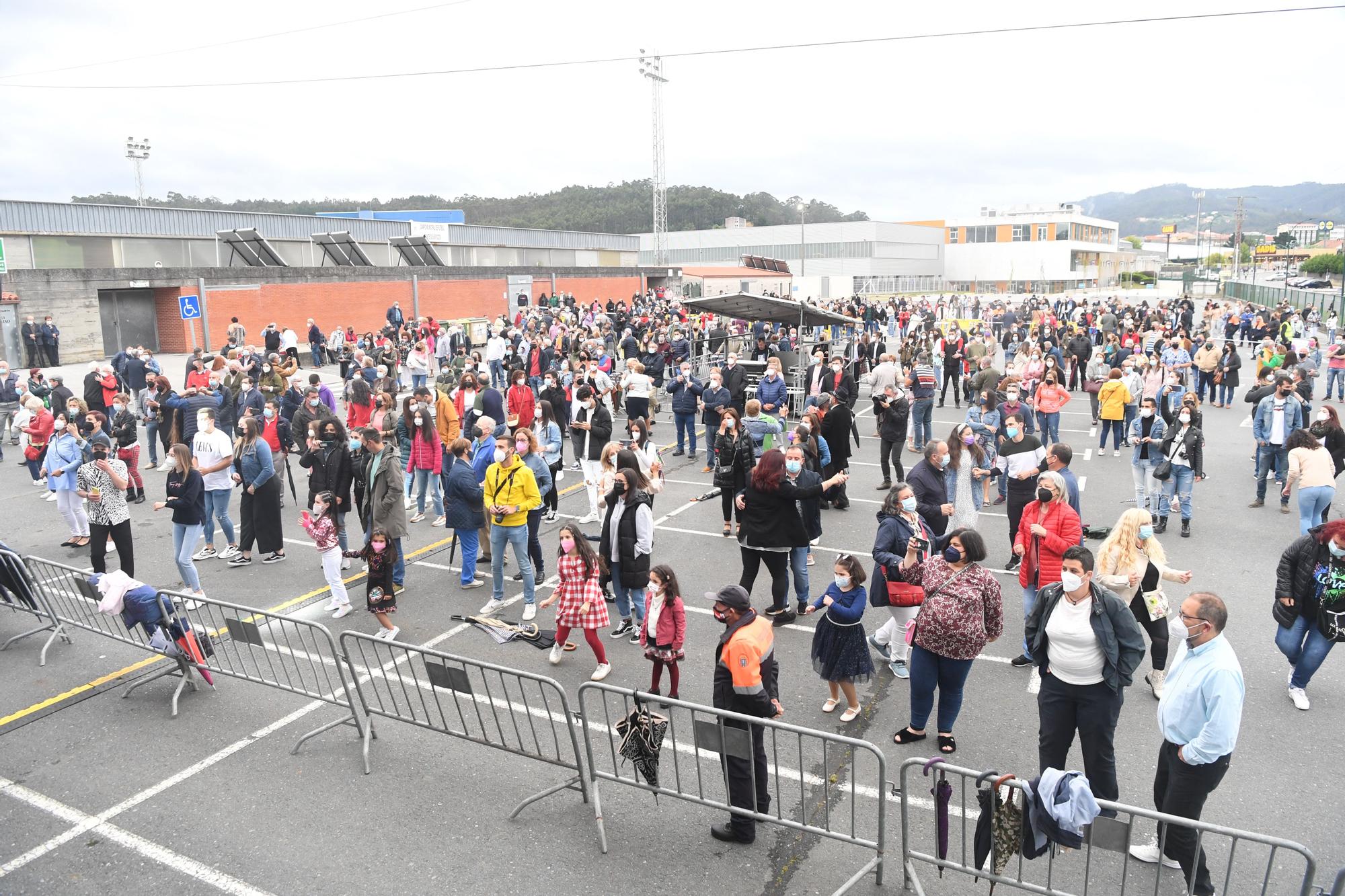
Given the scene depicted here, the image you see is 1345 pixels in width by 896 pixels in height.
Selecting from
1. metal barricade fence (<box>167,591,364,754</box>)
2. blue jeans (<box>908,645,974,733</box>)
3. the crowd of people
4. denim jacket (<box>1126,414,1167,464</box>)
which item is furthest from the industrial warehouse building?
denim jacket (<box>1126,414,1167,464</box>)

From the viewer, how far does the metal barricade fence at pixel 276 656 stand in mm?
6273

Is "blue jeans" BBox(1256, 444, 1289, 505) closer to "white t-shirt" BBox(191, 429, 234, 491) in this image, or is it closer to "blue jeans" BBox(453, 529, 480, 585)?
"blue jeans" BBox(453, 529, 480, 585)

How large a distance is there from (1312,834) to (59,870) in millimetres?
7190

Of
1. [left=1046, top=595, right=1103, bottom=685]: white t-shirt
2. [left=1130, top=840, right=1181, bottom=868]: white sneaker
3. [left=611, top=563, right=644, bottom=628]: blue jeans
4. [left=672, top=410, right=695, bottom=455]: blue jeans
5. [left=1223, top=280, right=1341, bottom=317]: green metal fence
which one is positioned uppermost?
[left=1223, top=280, right=1341, bottom=317]: green metal fence

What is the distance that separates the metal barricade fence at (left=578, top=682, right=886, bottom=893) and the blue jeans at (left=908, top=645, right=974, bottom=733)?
0.49 meters

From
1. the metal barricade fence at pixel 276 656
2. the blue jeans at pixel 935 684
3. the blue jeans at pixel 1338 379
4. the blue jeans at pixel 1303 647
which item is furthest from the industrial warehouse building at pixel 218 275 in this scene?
the blue jeans at pixel 1338 379

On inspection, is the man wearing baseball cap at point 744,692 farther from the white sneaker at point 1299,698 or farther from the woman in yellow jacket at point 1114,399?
the woman in yellow jacket at point 1114,399

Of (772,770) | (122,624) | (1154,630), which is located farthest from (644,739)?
(122,624)

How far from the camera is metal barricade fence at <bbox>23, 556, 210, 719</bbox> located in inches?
272

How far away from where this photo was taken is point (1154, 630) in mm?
6480

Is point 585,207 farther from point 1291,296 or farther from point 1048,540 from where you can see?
point 1048,540

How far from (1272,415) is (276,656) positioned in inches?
492

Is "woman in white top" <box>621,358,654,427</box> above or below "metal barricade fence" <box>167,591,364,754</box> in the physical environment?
above

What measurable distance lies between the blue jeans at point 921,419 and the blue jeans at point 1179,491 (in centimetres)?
459
